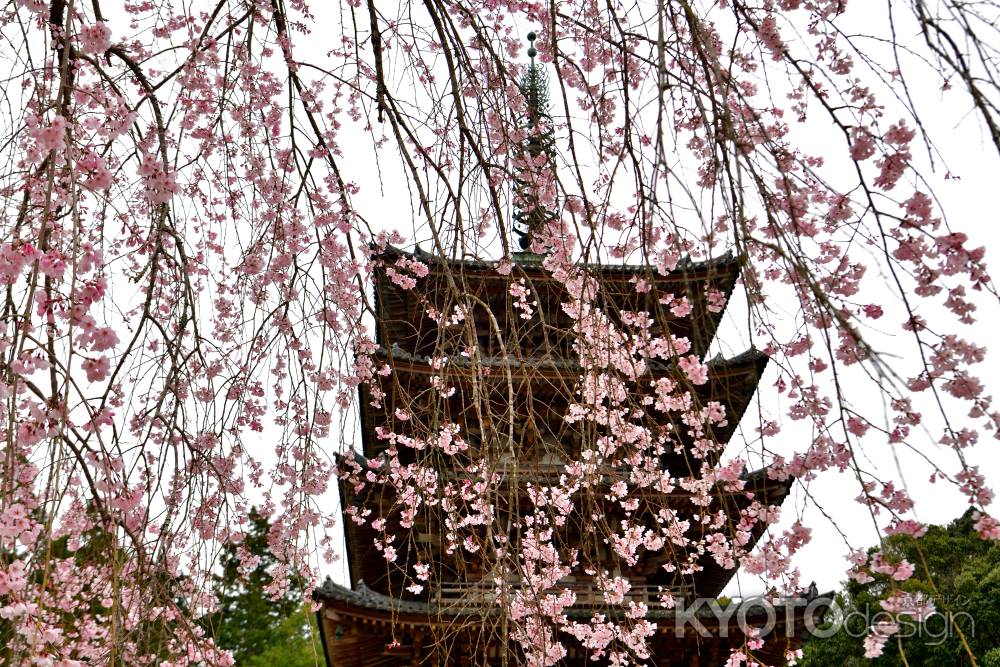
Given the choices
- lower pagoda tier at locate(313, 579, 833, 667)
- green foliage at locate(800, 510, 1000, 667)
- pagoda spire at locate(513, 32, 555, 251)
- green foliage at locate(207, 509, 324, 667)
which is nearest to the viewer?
pagoda spire at locate(513, 32, 555, 251)

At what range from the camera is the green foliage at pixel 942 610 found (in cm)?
1578

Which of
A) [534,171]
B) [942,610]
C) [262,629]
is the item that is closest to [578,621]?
[534,171]

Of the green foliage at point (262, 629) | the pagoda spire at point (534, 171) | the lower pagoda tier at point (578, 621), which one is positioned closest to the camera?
the pagoda spire at point (534, 171)

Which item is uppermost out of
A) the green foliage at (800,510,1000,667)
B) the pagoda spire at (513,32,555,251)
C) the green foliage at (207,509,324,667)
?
the pagoda spire at (513,32,555,251)

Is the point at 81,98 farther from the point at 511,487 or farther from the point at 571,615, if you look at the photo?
the point at 571,615

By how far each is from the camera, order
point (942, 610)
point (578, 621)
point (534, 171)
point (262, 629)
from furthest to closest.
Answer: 1. point (262, 629)
2. point (942, 610)
3. point (578, 621)
4. point (534, 171)

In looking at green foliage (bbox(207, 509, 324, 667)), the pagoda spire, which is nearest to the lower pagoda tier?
the pagoda spire

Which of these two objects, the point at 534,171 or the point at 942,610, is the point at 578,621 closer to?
the point at 534,171

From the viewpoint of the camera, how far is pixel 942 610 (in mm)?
14945

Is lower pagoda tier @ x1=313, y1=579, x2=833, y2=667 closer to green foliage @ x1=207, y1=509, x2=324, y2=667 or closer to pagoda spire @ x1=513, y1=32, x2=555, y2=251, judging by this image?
pagoda spire @ x1=513, y1=32, x2=555, y2=251

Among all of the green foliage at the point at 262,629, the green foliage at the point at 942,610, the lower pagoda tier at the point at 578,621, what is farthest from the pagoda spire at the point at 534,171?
the green foliage at the point at 942,610

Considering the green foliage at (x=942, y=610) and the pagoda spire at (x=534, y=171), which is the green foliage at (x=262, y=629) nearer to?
the green foliage at (x=942, y=610)

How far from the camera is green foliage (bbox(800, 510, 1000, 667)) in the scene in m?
15.8

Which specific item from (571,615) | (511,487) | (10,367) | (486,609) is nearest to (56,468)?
(10,367)
